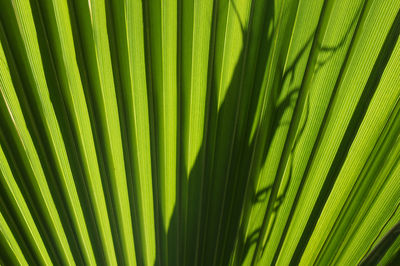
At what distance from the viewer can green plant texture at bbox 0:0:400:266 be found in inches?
26.4

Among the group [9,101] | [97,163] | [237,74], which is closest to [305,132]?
[237,74]

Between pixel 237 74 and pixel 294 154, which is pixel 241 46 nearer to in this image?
pixel 237 74

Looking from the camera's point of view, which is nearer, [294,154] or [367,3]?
[367,3]

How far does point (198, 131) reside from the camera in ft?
2.61

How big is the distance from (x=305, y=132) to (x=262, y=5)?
274 millimetres

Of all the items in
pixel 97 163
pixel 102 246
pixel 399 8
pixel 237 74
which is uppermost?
pixel 399 8

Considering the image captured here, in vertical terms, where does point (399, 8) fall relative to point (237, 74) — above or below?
above

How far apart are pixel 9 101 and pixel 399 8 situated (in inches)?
29.5

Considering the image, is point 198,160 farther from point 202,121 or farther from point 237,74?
point 237,74

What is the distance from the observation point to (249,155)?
78cm

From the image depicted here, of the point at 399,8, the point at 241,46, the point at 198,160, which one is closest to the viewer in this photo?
the point at 399,8

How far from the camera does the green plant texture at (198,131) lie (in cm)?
67

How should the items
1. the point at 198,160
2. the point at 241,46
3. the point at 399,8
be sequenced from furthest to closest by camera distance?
the point at 198,160 < the point at 241,46 < the point at 399,8

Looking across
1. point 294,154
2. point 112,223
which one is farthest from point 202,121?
point 112,223
